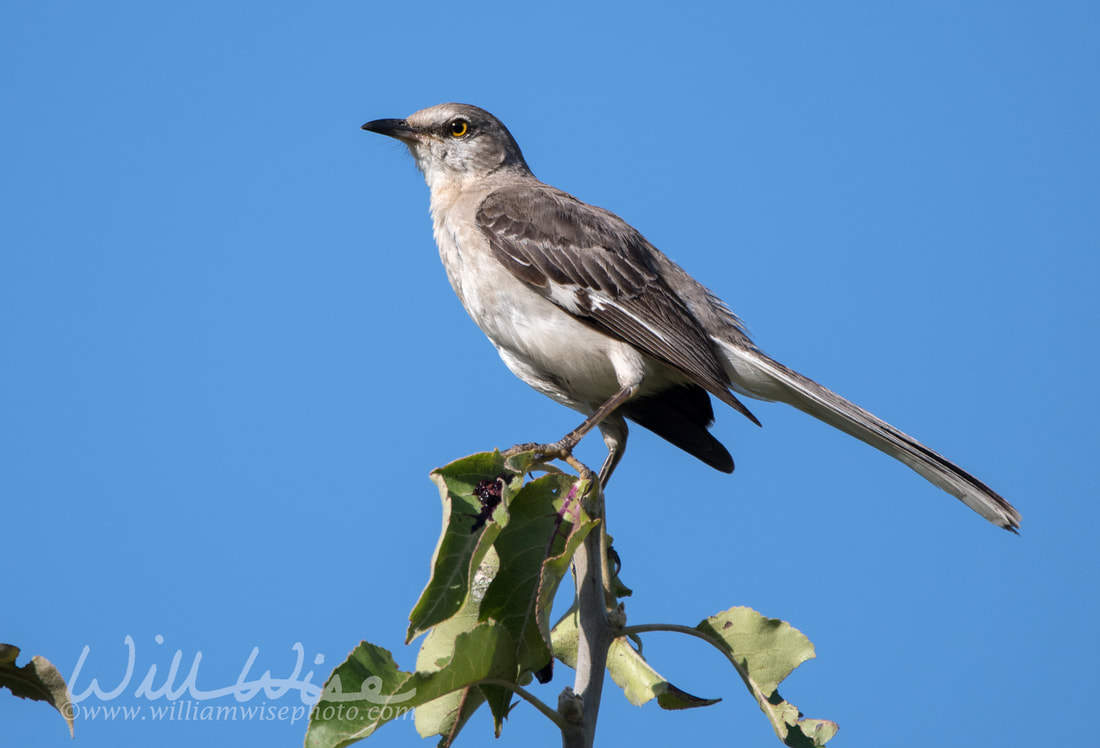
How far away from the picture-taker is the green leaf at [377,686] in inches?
96.1

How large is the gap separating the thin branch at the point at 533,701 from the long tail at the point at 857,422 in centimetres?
266

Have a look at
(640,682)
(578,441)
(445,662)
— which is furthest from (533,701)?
(578,441)

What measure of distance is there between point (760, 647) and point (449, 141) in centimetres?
437

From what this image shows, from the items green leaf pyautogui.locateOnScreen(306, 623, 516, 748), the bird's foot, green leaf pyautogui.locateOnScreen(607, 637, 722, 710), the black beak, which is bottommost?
green leaf pyautogui.locateOnScreen(306, 623, 516, 748)

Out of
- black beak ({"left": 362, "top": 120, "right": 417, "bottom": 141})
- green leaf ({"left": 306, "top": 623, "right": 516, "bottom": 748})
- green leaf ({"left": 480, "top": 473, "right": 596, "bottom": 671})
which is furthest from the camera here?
black beak ({"left": 362, "top": 120, "right": 417, "bottom": 141})

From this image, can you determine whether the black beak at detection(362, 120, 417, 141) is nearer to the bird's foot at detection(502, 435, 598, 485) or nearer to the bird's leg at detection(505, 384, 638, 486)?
the bird's leg at detection(505, 384, 638, 486)

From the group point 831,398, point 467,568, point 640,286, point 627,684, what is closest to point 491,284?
point 640,286

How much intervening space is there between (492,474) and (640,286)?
3003 millimetres

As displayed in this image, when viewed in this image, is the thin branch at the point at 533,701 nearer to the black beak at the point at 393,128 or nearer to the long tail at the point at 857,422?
the long tail at the point at 857,422

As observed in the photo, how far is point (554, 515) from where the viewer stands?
3127mm

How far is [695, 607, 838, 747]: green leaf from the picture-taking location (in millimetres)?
3396

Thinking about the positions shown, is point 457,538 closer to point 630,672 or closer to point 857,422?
point 630,672

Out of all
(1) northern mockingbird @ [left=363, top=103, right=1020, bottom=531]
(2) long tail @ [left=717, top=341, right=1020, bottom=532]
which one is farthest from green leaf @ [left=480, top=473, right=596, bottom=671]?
A: (2) long tail @ [left=717, top=341, right=1020, bottom=532]

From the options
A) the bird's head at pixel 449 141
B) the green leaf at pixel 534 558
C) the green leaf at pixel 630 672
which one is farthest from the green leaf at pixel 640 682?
the bird's head at pixel 449 141
